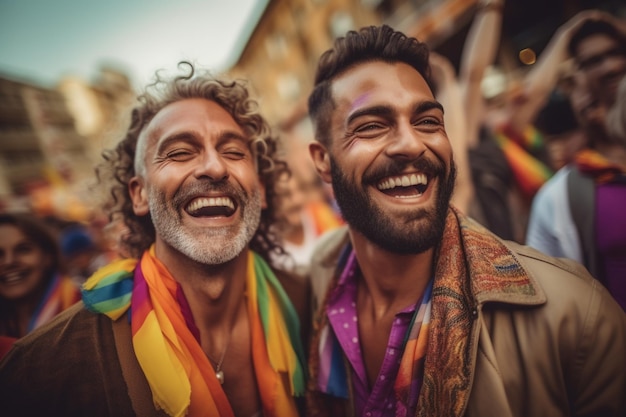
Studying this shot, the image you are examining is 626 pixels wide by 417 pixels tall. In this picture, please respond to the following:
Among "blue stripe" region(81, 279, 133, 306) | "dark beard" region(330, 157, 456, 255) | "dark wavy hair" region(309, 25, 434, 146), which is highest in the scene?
"dark wavy hair" region(309, 25, 434, 146)

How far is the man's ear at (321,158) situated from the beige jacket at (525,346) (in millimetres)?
915

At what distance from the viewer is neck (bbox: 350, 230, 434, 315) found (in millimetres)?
1558

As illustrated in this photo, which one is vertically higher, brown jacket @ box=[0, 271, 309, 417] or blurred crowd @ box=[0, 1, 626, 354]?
blurred crowd @ box=[0, 1, 626, 354]

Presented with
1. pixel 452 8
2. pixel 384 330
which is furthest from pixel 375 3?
pixel 384 330

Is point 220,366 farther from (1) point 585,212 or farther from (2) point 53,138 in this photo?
(2) point 53,138

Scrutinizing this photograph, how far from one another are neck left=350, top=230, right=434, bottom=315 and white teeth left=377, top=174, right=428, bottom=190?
1.14 feet

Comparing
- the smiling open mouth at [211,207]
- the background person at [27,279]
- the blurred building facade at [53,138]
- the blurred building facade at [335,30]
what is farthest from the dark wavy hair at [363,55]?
the background person at [27,279]

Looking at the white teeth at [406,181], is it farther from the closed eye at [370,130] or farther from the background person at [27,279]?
the background person at [27,279]

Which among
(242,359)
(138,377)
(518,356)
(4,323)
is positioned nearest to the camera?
(518,356)

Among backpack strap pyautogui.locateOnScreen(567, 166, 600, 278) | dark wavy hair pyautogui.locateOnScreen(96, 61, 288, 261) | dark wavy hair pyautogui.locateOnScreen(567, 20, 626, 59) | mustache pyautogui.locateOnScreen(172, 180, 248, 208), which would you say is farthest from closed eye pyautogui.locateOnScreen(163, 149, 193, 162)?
dark wavy hair pyautogui.locateOnScreen(567, 20, 626, 59)

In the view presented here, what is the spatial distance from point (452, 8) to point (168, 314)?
12166 mm

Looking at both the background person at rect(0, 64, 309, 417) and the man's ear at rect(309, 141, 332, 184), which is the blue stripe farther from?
the man's ear at rect(309, 141, 332, 184)

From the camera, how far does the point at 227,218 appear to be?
166 cm

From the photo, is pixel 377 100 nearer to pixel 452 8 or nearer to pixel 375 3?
pixel 452 8
